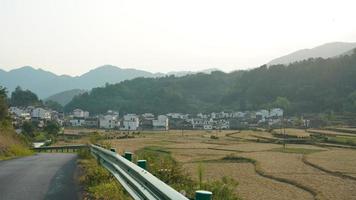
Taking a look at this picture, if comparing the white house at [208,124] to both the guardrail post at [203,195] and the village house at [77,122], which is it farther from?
the guardrail post at [203,195]

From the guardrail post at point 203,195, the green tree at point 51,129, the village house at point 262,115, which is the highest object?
the village house at point 262,115

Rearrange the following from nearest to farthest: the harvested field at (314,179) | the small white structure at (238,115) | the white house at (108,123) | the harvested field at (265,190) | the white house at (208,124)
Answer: the harvested field at (265,190) → the harvested field at (314,179) → the white house at (208,124) → the small white structure at (238,115) → the white house at (108,123)

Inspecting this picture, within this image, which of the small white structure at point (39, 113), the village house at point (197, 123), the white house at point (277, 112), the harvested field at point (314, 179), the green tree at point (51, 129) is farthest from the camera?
the small white structure at point (39, 113)

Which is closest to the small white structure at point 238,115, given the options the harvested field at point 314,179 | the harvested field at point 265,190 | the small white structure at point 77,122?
the small white structure at point 77,122

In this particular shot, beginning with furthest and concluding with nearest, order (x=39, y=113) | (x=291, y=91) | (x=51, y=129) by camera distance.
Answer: (x=39, y=113) < (x=291, y=91) < (x=51, y=129)

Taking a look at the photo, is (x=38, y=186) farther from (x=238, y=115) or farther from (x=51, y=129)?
(x=238, y=115)

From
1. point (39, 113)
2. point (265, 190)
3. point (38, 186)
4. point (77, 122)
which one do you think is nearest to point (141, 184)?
point (38, 186)

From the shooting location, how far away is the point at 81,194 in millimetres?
8945

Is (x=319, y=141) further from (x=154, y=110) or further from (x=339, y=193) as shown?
(x=154, y=110)

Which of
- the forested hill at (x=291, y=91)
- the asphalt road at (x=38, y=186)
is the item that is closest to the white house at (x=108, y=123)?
the forested hill at (x=291, y=91)

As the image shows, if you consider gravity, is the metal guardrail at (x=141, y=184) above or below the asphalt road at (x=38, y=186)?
above

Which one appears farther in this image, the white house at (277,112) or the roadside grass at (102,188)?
the white house at (277,112)

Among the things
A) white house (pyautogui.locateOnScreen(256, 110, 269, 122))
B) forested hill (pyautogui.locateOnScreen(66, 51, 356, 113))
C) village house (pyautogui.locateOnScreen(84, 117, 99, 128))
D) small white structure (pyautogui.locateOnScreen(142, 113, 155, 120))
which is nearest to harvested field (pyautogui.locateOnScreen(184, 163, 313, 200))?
forested hill (pyautogui.locateOnScreen(66, 51, 356, 113))

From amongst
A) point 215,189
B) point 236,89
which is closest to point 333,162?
point 215,189
